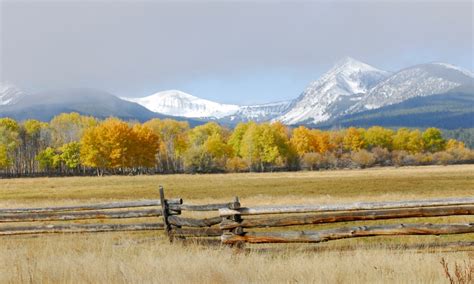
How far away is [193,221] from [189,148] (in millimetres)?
112628

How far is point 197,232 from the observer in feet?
48.2

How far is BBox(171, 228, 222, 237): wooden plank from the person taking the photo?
46.3ft

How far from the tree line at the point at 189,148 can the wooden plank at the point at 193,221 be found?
89.2m

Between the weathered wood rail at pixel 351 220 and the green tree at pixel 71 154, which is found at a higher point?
the green tree at pixel 71 154

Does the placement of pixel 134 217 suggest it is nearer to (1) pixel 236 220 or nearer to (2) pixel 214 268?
(1) pixel 236 220

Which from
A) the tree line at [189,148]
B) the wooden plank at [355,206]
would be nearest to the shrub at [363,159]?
the tree line at [189,148]

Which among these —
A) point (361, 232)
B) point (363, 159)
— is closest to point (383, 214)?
point (361, 232)

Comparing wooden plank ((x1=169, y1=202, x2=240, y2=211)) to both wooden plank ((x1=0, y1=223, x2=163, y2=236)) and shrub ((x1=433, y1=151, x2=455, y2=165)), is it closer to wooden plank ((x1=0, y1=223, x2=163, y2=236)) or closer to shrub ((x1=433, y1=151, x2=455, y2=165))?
wooden plank ((x1=0, y1=223, x2=163, y2=236))

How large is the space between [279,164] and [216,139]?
50.0 feet

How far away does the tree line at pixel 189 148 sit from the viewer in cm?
10812

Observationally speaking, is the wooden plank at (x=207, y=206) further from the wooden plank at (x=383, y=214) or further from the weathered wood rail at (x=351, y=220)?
the wooden plank at (x=383, y=214)

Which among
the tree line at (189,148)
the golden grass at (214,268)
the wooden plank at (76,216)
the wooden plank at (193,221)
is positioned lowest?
the golden grass at (214,268)

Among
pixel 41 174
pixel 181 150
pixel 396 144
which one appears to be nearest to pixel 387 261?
pixel 41 174

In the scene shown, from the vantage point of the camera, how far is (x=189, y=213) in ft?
83.7
